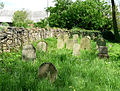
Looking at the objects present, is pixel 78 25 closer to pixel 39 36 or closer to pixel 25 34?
pixel 39 36

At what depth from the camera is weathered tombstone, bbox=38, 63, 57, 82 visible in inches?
133

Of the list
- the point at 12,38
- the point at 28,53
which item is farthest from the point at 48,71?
the point at 12,38

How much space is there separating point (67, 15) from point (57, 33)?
905 centimetres

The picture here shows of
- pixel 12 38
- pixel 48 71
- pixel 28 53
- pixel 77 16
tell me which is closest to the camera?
pixel 48 71

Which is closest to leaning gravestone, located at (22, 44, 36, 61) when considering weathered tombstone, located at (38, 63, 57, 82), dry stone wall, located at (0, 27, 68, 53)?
dry stone wall, located at (0, 27, 68, 53)

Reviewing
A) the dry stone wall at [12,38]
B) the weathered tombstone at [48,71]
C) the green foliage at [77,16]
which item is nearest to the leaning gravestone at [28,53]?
the dry stone wall at [12,38]

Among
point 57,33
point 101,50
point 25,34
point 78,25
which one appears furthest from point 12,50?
point 78,25

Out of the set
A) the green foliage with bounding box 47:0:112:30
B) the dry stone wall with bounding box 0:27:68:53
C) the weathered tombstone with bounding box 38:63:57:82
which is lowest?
the weathered tombstone with bounding box 38:63:57:82

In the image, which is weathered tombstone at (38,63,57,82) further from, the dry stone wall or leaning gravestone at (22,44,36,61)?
the dry stone wall

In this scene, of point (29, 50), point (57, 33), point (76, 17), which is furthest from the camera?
point (76, 17)

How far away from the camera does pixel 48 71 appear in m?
3.40

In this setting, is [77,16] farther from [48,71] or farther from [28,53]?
[48,71]

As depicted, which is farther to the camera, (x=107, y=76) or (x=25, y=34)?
(x=25, y=34)

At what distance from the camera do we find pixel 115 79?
3607 mm
